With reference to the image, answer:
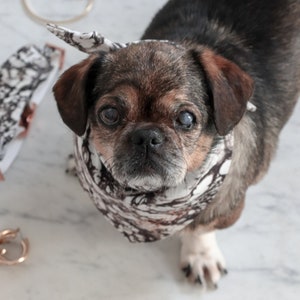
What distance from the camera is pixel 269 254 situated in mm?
1680

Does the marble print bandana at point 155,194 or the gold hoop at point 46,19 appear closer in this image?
the marble print bandana at point 155,194

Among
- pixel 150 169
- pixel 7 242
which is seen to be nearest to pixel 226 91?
pixel 150 169

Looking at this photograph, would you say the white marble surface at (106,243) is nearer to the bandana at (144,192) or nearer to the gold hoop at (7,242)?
the gold hoop at (7,242)

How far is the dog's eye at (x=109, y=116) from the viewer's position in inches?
47.2

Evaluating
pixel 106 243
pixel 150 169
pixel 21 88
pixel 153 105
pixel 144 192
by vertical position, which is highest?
pixel 153 105

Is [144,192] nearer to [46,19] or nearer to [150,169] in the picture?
[150,169]

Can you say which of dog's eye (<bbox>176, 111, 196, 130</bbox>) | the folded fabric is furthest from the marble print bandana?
the folded fabric

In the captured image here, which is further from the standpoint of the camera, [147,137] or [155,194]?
[155,194]

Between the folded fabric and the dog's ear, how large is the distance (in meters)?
0.58

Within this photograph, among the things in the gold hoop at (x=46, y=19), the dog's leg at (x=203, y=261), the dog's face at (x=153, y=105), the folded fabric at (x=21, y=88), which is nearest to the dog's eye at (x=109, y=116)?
the dog's face at (x=153, y=105)

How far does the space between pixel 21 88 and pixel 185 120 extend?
0.83 metres

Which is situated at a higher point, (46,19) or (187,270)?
(46,19)

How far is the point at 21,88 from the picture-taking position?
6.07 ft

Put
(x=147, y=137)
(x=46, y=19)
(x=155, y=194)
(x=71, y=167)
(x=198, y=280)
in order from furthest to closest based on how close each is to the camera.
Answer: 1. (x=46, y=19)
2. (x=71, y=167)
3. (x=198, y=280)
4. (x=155, y=194)
5. (x=147, y=137)
